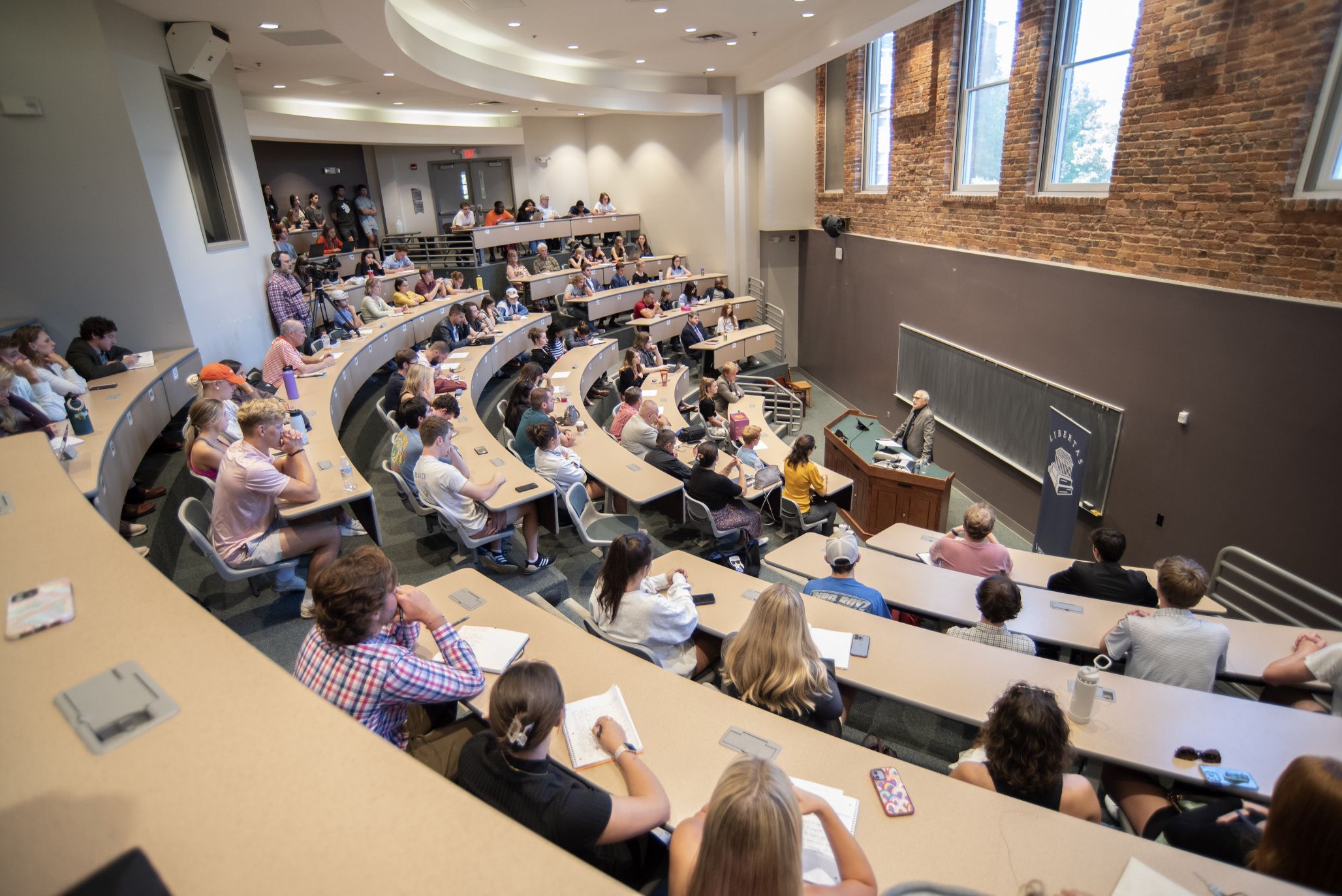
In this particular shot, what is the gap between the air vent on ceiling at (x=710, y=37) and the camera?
9.45m

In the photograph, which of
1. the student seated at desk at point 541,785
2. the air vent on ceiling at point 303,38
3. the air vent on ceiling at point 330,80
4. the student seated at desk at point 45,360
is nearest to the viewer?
the student seated at desk at point 541,785

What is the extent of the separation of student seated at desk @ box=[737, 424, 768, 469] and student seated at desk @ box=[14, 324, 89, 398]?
5240mm

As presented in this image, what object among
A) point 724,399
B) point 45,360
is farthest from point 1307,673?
point 45,360

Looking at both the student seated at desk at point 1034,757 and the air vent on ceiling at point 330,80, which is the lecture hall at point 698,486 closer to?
the student seated at desk at point 1034,757

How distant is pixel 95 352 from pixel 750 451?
578cm

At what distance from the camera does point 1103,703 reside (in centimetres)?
280

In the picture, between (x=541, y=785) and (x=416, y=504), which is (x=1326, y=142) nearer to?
(x=541, y=785)

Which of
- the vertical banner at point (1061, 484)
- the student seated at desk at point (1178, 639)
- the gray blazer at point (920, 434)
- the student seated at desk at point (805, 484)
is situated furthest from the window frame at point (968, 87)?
the student seated at desk at point (1178, 639)

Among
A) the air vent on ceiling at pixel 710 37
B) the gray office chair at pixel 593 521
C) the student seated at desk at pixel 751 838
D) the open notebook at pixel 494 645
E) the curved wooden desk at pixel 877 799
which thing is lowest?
the gray office chair at pixel 593 521

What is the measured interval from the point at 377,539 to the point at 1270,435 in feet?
20.1

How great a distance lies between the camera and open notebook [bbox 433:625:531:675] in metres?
2.79

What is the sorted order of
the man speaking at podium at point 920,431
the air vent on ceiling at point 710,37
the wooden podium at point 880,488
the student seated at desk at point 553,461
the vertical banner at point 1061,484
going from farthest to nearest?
the air vent on ceiling at point 710,37, the man speaking at podium at point 920,431, the wooden podium at point 880,488, the vertical banner at point 1061,484, the student seated at desk at point 553,461

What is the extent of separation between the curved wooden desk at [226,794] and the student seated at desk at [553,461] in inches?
146

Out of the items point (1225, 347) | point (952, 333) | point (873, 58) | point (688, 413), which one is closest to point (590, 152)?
point (873, 58)
